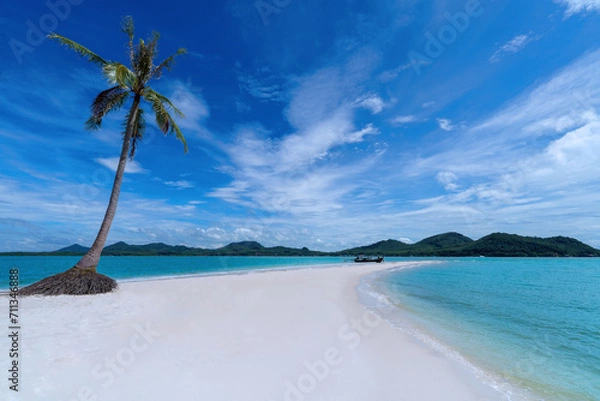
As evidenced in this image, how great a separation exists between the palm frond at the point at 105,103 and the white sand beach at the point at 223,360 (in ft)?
31.3

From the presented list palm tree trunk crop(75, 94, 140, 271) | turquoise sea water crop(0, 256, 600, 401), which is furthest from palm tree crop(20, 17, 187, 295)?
turquoise sea water crop(0, 256, 600, 401)

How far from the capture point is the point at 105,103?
540 inches

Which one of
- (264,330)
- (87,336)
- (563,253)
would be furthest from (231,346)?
(563,253)

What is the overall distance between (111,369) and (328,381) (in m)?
3.59

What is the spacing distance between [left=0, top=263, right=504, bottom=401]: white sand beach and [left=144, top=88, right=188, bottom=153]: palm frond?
10145 millimetres

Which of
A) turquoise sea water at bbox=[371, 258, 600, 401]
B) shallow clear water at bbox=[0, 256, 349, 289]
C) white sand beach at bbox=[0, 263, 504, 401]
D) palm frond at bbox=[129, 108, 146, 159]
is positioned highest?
palm frond at bbox=[129, 108, 146, 159]

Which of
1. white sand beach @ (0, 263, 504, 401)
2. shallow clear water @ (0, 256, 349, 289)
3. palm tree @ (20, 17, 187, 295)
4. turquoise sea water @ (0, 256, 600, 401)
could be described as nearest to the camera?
white sand beach @ (0, 263, 504, 401)

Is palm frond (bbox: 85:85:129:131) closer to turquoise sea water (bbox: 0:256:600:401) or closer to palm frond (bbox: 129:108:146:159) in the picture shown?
palm frond (bbox: 129:108:146:159)

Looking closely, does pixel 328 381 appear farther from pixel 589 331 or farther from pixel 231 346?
pixel 589 331

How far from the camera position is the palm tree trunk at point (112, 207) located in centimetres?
1219

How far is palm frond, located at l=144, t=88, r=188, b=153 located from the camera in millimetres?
14414

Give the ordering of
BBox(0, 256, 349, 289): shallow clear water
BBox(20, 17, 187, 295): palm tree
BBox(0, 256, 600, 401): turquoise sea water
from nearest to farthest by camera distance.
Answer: BBox(0, 256, 600, 401): turquoise sea water
BBox(20, 17, 187, 295): palm tree
BBox(0, 256, 349, 289): shallow clear water

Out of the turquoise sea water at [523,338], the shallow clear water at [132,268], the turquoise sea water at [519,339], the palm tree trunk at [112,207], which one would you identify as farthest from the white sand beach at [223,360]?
the shallow clear water at [132,268]

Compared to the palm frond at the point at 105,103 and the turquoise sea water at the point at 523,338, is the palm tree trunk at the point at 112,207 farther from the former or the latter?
the turquoise sea water at the point at 523,338
